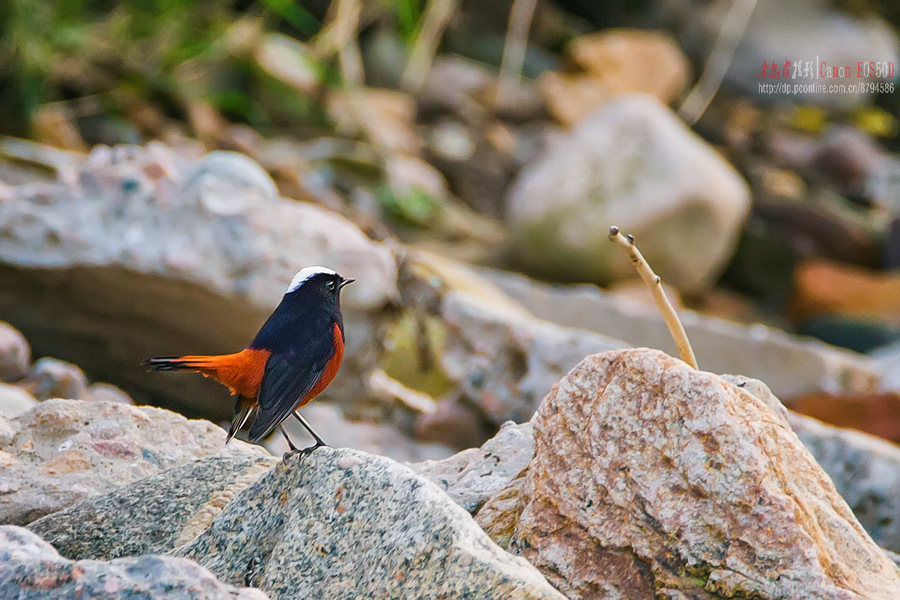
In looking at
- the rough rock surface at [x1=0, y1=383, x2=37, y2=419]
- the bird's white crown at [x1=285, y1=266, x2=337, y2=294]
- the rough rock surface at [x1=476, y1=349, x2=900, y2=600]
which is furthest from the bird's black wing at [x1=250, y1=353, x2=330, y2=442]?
the rough rock surface at [x1=0, y1=383, x2=37, y2=419]

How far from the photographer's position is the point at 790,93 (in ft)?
51.2

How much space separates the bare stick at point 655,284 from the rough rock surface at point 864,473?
122cm

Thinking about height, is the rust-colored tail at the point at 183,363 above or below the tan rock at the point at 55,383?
above

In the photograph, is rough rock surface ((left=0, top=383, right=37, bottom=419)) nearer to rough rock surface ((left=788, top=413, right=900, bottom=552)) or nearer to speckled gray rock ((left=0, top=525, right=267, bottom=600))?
speckled gray rock ((left=0, top=525, right=267, bottom=600))

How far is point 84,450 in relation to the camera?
2652mm

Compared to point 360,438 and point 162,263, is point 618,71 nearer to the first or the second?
point 162,263

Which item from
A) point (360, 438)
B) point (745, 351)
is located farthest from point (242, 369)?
point (745, 351)

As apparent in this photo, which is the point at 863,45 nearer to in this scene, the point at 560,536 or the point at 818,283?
the point at 818,283

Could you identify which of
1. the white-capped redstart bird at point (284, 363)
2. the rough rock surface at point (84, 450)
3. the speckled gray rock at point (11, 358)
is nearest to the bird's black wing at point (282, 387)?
the white-capped redstart bird at point (284, 363)

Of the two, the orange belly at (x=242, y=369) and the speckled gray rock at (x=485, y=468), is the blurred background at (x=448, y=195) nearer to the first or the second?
the speckled gray rock at (x=485, y=468)

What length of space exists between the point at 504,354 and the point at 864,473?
1503mm

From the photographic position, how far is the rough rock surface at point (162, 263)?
14.5 ft

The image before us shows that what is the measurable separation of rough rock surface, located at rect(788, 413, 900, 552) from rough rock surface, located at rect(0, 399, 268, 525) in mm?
2025

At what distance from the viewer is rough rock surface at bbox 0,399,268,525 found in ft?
8.14
